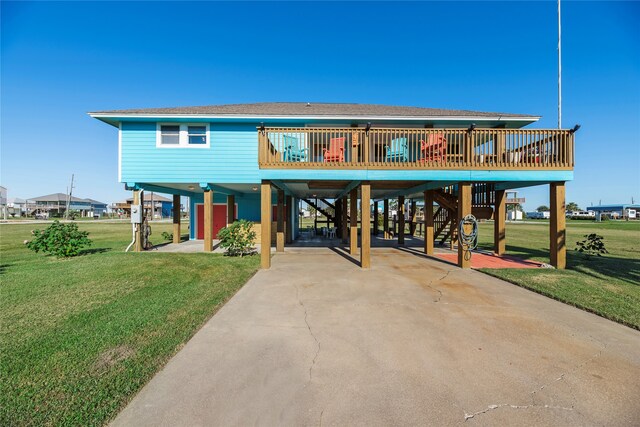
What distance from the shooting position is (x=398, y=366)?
2.94 metres

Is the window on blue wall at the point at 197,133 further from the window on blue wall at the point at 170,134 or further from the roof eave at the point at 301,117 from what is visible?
the roof eave at the point at 301,117

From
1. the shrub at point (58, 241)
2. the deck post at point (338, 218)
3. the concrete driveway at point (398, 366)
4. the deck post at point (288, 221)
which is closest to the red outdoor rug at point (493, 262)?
the concrete driveway at point (398, 366)

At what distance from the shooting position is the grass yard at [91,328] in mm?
2322

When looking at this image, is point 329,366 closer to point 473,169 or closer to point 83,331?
point 83,331

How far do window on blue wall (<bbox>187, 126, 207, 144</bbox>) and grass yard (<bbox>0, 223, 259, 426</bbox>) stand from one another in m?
5.80

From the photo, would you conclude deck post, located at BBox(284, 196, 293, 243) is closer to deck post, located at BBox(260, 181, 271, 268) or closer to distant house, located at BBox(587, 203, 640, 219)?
deck post, located at BBox(260, 181, 271, 268)

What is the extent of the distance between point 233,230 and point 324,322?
629cm

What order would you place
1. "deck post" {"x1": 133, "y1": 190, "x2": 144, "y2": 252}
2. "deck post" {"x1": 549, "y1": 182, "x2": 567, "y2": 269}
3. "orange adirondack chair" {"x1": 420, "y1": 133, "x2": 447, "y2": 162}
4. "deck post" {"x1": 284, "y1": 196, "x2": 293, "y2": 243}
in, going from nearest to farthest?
"deck post" {"x1": 549, "y1": 182, "x2": 567, "y2": 269}, "orange adirondack chair" {"x1": 420, "y1": 133, "x2": 447, "y2": 162}, "deck post" {"x1": 133, "y1": 190, "x2": 144, "y2": 252}, "deck post" {"x1": 284, "y1": 196, "x2": 293, "y2": 243}

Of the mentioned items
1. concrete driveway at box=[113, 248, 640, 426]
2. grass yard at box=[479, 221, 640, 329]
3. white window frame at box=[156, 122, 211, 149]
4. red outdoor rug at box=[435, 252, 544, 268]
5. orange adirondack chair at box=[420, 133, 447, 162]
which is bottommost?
concrete driveway at box=[113, 248, 640, 426]

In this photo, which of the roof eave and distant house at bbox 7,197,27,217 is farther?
distant house at bbox 7,197,27,217

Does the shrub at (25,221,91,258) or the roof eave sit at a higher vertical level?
the roof eave

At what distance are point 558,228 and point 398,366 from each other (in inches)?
315

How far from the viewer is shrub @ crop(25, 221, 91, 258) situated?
345 inches

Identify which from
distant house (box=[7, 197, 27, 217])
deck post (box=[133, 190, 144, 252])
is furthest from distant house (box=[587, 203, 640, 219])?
distant house (box=[7, 197, 27, 217])
